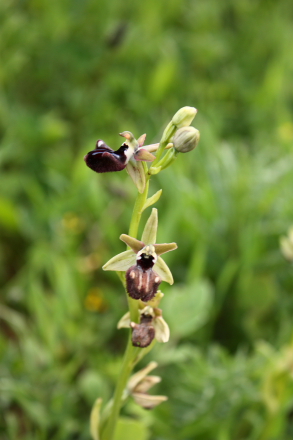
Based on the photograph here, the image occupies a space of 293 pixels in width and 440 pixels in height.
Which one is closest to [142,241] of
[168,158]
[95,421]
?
[168,158]

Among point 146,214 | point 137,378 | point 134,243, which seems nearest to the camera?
point 134,243

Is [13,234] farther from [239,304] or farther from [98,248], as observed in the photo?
[239,304]

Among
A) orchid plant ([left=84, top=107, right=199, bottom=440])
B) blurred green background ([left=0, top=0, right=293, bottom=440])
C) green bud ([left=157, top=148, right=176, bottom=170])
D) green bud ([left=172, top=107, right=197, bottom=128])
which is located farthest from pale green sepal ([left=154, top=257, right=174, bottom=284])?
blurred green background ([left=0, top=0, right=293, bottom=440])

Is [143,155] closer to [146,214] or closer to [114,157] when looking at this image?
[114,157]

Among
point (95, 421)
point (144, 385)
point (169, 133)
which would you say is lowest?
point (95, 421)

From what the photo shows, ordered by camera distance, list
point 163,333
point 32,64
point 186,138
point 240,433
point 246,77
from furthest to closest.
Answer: point 246,77 → point 32,64 → point 240,433 → point 163,333 → point 186,138

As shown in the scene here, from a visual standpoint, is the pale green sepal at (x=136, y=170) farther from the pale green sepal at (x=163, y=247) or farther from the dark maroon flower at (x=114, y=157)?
the pale green sepal at (x=163, y=247)

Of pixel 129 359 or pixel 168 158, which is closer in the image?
pixel 168 158

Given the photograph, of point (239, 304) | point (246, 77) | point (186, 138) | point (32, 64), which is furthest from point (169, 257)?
point (246, 77)
